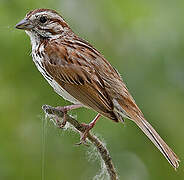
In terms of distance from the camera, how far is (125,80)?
489 centimetres

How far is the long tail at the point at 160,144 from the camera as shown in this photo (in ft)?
12.7

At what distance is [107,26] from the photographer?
5.06m

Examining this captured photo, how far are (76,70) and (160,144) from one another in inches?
36.0

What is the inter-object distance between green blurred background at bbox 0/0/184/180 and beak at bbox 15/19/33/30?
0.38 ft

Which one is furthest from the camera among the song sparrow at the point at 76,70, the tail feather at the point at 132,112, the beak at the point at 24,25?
the beak at the point at 24,25

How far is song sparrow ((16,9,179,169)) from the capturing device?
4.32 m

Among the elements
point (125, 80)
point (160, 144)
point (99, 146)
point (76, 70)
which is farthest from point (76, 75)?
point (99, 146)

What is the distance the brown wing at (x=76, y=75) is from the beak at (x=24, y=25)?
21cm

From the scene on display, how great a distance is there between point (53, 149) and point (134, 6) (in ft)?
4.24

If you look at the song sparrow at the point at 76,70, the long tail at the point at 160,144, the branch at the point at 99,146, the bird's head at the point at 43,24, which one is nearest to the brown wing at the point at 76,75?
the song sparrow at the point at 76,70

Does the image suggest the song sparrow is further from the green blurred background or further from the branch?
the branch

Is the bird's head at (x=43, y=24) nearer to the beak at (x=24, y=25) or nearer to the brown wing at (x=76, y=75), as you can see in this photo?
the beak at (x=24, y=25)

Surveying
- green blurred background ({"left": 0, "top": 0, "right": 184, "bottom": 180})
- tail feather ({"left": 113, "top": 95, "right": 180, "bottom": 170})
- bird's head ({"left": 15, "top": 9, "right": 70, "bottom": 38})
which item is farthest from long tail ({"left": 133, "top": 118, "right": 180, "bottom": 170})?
bird's head ({"left": 15, "top": 9, "right": 70, "bottom": 38})

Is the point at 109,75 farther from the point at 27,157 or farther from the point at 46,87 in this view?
the point at 27,157
